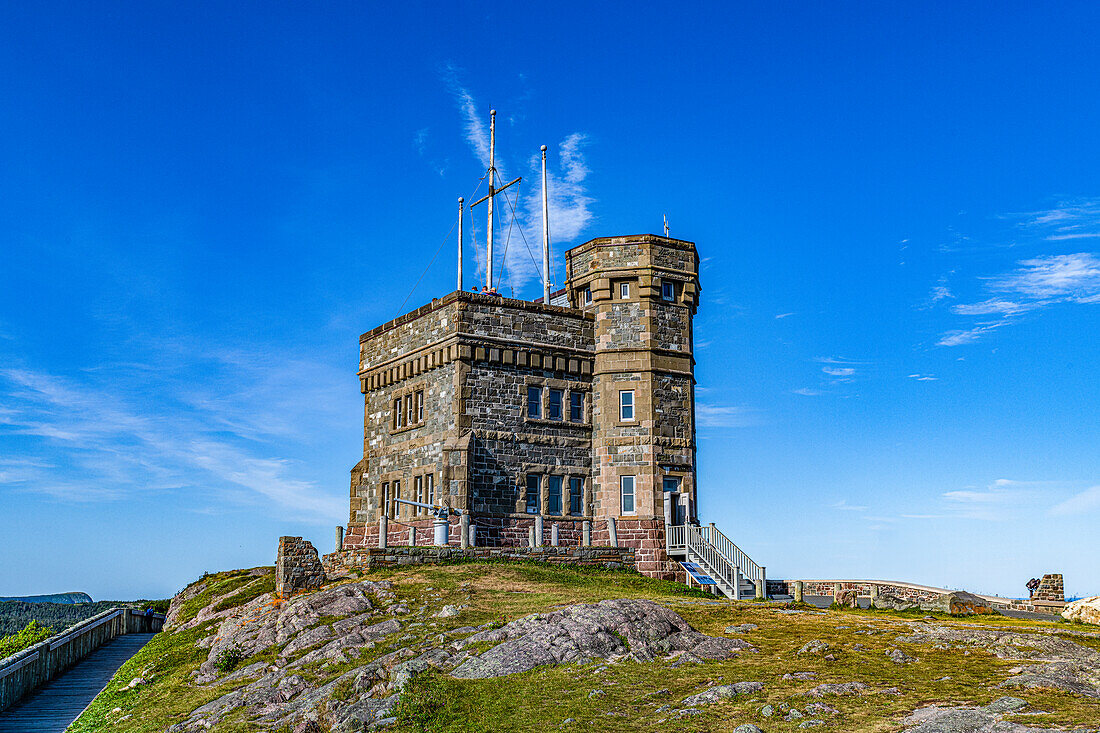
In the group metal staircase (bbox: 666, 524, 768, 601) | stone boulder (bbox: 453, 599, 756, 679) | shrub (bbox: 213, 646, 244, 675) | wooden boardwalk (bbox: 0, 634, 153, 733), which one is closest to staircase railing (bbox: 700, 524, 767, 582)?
metal staircase (bbox: 666, 524, 768, 601)

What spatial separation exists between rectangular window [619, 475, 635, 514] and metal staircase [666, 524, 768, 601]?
1860 mm

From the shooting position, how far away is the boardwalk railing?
24266mm

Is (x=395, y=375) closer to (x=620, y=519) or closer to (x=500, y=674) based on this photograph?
(x=620, y=519)

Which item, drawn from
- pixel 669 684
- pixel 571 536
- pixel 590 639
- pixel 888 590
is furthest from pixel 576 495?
pixel 669 684

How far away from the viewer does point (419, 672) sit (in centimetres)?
1738

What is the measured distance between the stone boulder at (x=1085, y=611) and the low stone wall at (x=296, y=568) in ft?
70.3

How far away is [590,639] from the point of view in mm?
18031

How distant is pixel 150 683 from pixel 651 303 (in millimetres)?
23943

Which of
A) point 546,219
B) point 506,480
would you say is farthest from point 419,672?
point 546,219

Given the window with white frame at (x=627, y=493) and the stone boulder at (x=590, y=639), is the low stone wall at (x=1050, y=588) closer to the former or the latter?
the window with white frame at (x=627, y=493)

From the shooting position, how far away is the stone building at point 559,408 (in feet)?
123

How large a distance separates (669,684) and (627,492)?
23.1 meters

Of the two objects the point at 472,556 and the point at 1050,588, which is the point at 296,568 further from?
the point at 1050,588

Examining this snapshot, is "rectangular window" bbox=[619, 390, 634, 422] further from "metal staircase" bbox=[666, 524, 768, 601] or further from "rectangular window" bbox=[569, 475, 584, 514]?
"metal staircase" bbox=[666, 524, 768, 601]
